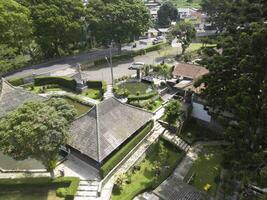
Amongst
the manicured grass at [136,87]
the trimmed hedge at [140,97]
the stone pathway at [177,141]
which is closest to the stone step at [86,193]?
the stone pathway at [177,141]

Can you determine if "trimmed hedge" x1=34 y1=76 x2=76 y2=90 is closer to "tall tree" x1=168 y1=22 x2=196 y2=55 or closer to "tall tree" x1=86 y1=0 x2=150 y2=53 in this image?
"tall tree" x1=86 y1=0 x2=150 y2=53

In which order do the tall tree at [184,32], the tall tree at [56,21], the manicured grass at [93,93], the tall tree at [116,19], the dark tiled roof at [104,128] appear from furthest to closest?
the tall tree at [184,32] → the tall tree at [116,19] → the tall tree at [56,21] → the manicured grass at [93,93] → the dark tiled roof at [104,128]

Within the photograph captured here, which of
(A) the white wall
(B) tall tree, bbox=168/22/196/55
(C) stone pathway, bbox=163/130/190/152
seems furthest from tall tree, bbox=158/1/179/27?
(C) stone pathway, bbox=163/130/190/152

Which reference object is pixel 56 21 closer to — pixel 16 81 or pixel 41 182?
pixel 16 81

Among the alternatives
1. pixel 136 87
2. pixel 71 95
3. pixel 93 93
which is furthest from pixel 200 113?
pixel 71 95

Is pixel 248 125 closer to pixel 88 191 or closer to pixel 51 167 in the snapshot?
pixel 88 191

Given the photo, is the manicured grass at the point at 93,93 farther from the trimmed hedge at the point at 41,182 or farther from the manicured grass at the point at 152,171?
the trimmed hedge at the point at 41,182
